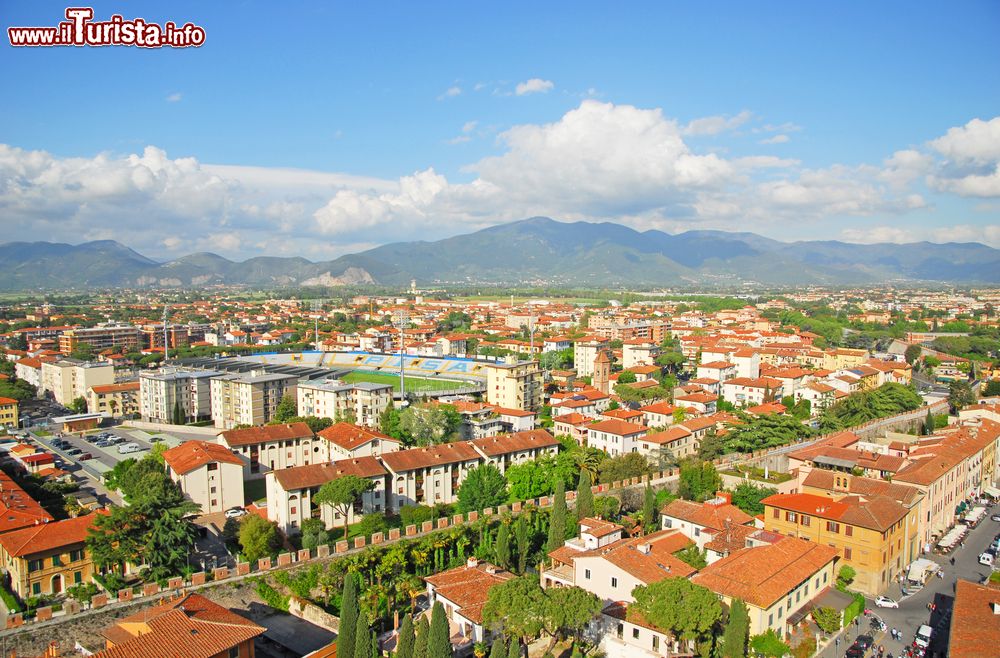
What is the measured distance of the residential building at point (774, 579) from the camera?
1301cm

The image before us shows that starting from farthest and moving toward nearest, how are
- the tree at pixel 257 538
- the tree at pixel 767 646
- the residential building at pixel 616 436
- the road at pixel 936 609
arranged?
the residential building at pixel 616 436 < the tree at pixel 257 538 < the road at pixel 936 609 < the tree at pixel 767 646

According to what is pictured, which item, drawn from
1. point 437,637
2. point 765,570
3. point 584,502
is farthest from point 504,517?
point 437,637

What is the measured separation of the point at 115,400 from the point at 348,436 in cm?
2083

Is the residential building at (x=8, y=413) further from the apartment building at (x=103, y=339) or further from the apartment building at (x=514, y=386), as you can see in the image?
the apartment building at (x=514, y=386)

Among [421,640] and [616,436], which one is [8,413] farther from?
[421,640]

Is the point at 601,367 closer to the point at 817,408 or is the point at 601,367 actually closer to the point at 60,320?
the point at 817,408

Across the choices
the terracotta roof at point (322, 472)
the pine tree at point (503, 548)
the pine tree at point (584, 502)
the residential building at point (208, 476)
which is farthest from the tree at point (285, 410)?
the pine tree at point (503, 548)

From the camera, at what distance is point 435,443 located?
82.0 feet

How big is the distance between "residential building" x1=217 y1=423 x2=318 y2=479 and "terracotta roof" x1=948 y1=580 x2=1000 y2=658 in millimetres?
18944

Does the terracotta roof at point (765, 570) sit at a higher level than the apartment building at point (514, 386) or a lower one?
lower

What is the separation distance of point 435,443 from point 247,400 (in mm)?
12477

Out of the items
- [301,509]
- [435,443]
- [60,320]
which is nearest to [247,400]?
[435,443]

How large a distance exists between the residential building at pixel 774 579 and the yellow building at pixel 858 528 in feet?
2.90

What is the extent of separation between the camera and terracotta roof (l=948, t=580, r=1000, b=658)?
10.9 meters
